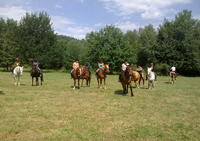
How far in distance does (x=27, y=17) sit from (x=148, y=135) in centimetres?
4882

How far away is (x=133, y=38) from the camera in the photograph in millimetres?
81688

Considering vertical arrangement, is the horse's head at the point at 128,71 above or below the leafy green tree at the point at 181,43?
below

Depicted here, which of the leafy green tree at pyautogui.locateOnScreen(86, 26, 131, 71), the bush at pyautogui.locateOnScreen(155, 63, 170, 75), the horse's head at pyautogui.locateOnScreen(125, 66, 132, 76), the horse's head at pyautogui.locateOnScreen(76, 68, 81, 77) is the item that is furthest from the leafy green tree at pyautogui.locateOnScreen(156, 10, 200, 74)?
the horse's head at pyautogui.locateOnScreen(125, 66, 132, 76)

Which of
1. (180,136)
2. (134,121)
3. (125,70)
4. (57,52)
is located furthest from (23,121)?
(57,52)

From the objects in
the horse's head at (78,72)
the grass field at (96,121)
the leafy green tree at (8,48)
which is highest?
the leafy green tree at (8,48)

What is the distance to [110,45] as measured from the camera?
52.0 m

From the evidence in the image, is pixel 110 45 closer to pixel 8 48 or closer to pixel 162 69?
pixel 162 69

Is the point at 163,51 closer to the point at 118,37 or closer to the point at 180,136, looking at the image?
the point at 118,37

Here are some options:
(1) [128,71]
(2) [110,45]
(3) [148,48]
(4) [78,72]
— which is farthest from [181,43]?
(1) [128,71]

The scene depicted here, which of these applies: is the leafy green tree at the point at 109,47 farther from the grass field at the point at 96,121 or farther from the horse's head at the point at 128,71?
the grass field at the point at 96,121

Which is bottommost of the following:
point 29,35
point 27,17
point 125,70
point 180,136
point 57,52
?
point 180,136

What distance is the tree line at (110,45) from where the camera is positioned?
47656 millimetres

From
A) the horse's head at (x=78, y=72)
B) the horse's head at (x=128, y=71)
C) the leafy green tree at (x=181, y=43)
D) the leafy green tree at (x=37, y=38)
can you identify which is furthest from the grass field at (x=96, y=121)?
the leafy green tree at (x=181, y=43)

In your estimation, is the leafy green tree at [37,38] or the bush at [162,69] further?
the bush at [162,69]
